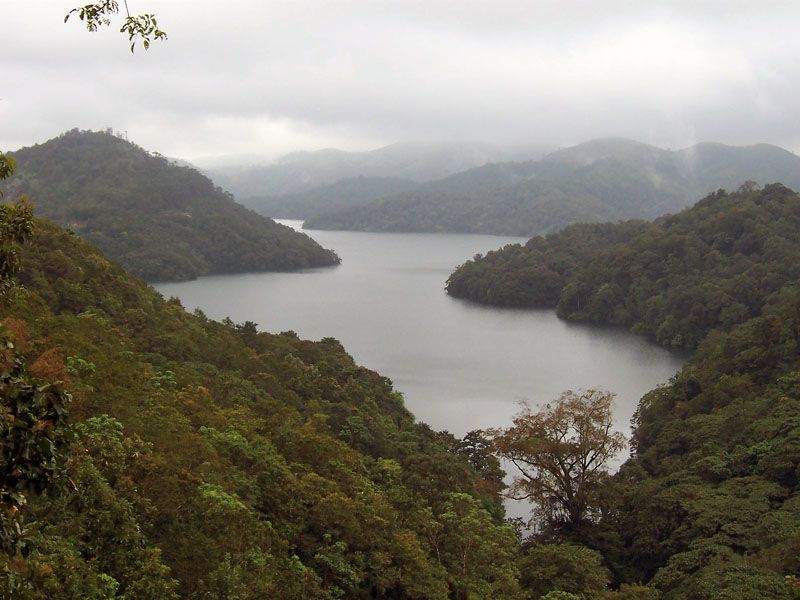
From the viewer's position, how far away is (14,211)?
520 centimetres

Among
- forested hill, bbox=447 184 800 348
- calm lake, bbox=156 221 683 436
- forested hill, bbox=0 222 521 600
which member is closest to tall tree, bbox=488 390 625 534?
forested hill, bbox=0 222 521 600

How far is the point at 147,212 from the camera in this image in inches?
4161

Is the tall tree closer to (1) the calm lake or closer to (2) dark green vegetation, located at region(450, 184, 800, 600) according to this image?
(2) dark green vegetation, located at region(450, 184, 800, 600)

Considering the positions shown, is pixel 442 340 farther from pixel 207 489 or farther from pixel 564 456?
pixel 207 489

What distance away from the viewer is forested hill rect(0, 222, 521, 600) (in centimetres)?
861

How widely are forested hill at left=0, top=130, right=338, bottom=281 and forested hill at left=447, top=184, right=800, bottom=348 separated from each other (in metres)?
36.8

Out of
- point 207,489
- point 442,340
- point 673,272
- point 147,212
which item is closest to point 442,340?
point 442,340

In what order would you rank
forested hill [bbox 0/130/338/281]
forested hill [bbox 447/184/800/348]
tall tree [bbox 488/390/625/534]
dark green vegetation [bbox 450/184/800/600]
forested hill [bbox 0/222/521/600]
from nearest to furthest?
forested hill [bbox 0/222/521/600], dark green vegetation [bbox 450/184/800/600], tall tree [bbox 488/390/625/534], forested hill [bbox 447/184/800/348], forested hill [bbox 0/130/338/281]

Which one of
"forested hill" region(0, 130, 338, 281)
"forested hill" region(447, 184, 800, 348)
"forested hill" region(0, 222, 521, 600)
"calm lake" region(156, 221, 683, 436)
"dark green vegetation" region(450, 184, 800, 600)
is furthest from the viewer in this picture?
"forested hill" region(0, 130, 338, 281)

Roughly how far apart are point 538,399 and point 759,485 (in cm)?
1804

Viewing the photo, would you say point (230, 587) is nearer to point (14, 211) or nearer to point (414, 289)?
point (14, 211)

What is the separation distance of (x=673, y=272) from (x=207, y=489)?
65.0 meters

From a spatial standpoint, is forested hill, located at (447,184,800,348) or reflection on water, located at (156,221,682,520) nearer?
reflection on water, located at (156,221,682,520)

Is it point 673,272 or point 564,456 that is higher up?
point 673,272
